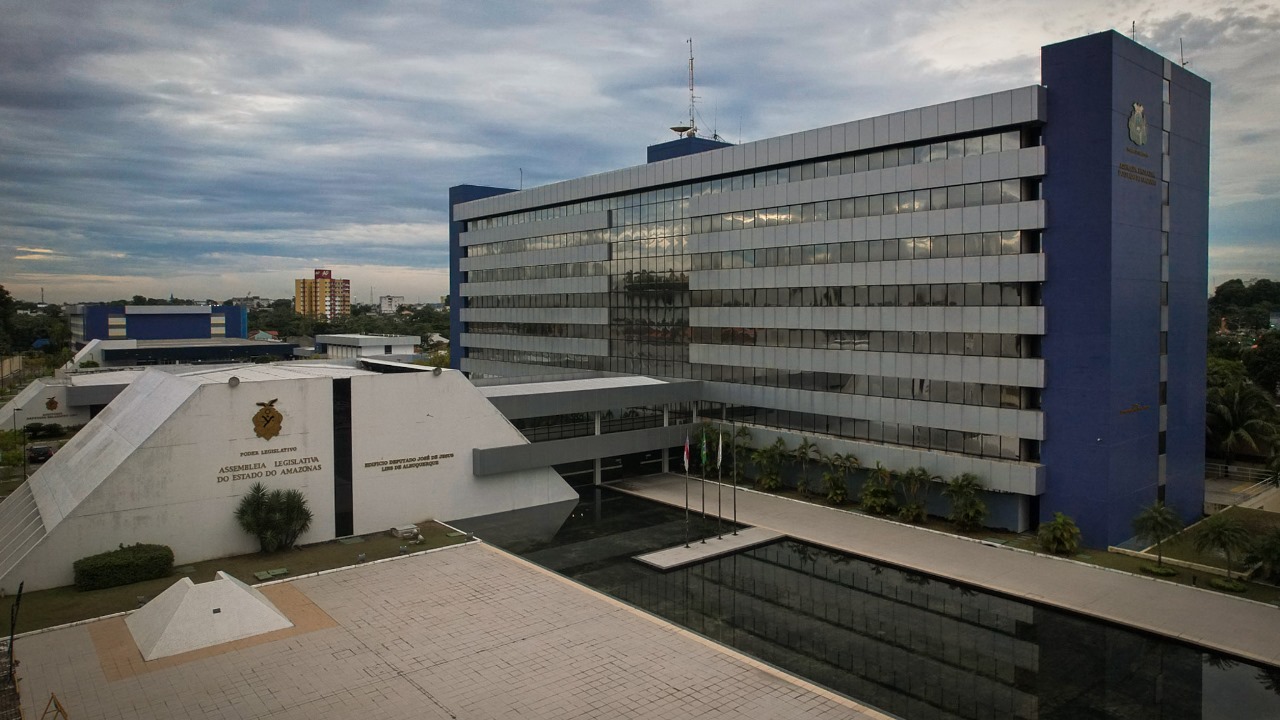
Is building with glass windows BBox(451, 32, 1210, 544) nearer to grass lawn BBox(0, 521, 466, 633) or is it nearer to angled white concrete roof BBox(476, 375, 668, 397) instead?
angled white concrete roof BBox(476, 375, 668, 397)

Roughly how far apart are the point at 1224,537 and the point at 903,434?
1332cm

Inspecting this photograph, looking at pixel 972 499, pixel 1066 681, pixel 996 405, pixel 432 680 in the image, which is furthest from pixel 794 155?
pixel 432 680

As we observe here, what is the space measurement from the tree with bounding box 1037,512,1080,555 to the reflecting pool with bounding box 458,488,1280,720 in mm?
5865

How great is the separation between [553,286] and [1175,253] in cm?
3966

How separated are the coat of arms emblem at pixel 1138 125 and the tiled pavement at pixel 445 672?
2633 cm

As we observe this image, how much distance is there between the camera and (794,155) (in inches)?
1614

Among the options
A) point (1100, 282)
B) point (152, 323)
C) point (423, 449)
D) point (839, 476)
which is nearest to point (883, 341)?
point (839, 476)

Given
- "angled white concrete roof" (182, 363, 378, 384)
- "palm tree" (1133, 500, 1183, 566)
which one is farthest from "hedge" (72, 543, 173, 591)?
"palm tree" (1133, 500, 1183, 566)

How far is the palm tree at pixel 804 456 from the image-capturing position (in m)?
40.3

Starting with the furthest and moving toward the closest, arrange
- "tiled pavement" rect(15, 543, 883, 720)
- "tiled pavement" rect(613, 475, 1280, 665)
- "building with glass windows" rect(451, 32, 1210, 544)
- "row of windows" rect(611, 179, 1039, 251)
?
1. "row of windows" rect(611, 179, 1039, 251)
2. "building with glass windows" rect(451, 32, 1210, 544)
3. "tiled pavement" rect(613, 475, 1280, 665)
4. "tiled pavement" rect(15, 543, 883, 720)

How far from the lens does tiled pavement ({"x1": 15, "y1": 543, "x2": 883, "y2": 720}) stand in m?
18.6

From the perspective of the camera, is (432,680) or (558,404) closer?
(432,680)

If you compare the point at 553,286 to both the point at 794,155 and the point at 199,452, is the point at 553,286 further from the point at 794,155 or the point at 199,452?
the point at 199,452

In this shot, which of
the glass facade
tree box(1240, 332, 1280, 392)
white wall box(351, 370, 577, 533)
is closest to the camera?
the glass facade
